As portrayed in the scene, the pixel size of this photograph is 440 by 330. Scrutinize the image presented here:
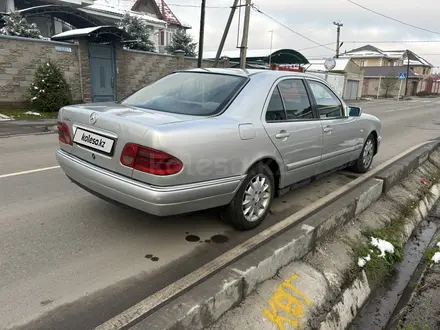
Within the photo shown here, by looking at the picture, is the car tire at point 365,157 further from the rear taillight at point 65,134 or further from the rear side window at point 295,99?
the rear taillight at point 65,134

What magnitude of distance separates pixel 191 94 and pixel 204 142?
0.90 metres

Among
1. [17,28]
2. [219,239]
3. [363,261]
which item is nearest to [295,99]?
[219,239]

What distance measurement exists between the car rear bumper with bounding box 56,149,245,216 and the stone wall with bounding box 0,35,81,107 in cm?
1087

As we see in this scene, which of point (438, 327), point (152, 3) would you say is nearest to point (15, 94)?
point (438, 327)

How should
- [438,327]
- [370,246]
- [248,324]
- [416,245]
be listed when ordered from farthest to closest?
1. [416,245]
2. [370,246]
3. [438,327]
4. [248,324]

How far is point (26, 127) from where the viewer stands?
10117mm

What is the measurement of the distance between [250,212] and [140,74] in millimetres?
14035

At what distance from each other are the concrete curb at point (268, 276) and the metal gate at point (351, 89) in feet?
111

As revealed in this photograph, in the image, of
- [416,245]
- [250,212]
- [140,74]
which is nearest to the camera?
[250,212]

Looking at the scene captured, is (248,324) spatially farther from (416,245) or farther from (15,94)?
(15,94)

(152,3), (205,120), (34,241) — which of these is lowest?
(34,241)

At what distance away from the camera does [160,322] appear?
2047 mm

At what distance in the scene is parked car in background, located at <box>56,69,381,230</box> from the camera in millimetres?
2734

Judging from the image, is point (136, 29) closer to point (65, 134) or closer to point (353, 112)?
point (353, 112)
